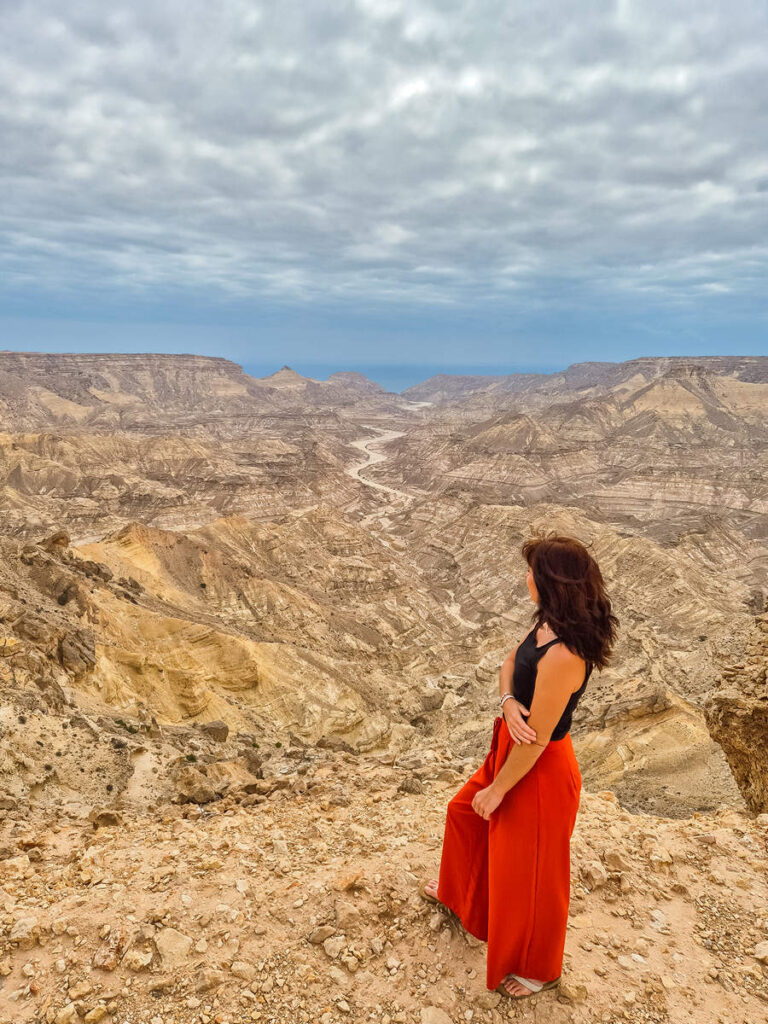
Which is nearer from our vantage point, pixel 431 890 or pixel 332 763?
pixel 431 890

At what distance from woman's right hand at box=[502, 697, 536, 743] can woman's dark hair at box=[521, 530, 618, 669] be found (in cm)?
44

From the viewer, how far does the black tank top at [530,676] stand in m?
2.99

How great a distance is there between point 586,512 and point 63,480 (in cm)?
6177

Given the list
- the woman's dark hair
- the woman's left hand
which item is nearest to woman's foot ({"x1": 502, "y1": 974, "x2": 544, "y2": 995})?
the woman's left hand

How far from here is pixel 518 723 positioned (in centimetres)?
301

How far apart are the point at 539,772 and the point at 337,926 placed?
197cm

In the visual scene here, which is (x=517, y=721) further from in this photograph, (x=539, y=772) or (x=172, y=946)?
(x=172, y=946)

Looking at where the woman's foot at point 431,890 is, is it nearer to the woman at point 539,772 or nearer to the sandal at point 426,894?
the sandal at point 426,894

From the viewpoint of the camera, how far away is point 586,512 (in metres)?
60.8

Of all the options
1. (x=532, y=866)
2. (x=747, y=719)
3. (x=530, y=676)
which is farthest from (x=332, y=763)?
(x=530, y=676)

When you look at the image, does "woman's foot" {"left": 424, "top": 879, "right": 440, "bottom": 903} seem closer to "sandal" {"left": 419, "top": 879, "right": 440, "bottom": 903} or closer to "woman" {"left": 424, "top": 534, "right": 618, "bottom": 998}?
"sandal" {"left": 419, "top": 879, "right": 440, "bottom": 903}

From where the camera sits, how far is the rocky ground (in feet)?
10.8

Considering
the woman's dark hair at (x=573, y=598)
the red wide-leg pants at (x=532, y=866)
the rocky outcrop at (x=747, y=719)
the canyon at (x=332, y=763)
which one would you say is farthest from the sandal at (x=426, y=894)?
the rocky outcrop at (x=747, y=719)

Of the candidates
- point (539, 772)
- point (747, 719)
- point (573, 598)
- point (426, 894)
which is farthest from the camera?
Answer: point (747, 719)
